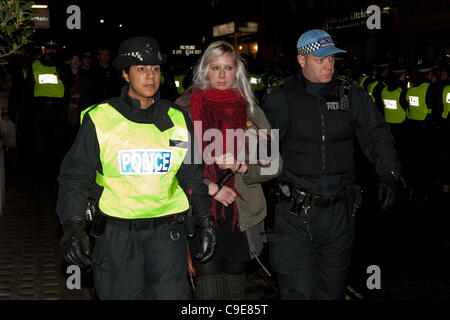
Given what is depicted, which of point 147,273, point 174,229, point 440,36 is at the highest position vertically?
point 440,36

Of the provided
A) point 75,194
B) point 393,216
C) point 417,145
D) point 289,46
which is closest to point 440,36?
point 417,145

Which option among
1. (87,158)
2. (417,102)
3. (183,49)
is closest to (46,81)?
(417,102)

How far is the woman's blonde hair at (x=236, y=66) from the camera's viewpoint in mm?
4172

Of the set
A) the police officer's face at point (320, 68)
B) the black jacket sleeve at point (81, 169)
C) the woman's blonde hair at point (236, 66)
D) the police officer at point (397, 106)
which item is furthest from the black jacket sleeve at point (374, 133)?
the police officer at point (397, 106)

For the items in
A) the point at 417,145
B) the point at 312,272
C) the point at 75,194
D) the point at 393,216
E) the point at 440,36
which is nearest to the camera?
the point at 75,194

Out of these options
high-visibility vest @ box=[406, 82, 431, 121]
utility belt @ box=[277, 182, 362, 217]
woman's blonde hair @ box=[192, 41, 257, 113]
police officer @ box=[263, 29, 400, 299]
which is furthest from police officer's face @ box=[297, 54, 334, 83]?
high-visibility vest @ box=[406, 82, 431, 121]

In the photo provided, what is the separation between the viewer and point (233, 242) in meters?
4.12

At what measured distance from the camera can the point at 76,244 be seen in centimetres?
299

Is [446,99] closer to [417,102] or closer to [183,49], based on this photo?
[417,102]

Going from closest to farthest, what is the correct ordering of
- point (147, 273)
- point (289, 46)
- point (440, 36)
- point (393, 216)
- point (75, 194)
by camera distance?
point (75, 194) → point (147, 273) → point (393, 216) → point (440, 36) → point (289, 46)

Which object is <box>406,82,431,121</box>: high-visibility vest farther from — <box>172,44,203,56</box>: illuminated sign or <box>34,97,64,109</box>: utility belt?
<box>172,44,203,56</box>: illuminated sign

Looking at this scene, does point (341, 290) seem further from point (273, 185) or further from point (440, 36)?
point (440, 36)

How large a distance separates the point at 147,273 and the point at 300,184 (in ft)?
4.26

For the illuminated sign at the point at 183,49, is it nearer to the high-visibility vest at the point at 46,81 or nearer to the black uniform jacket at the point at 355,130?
the high-visibility vest at the point at 46,81
